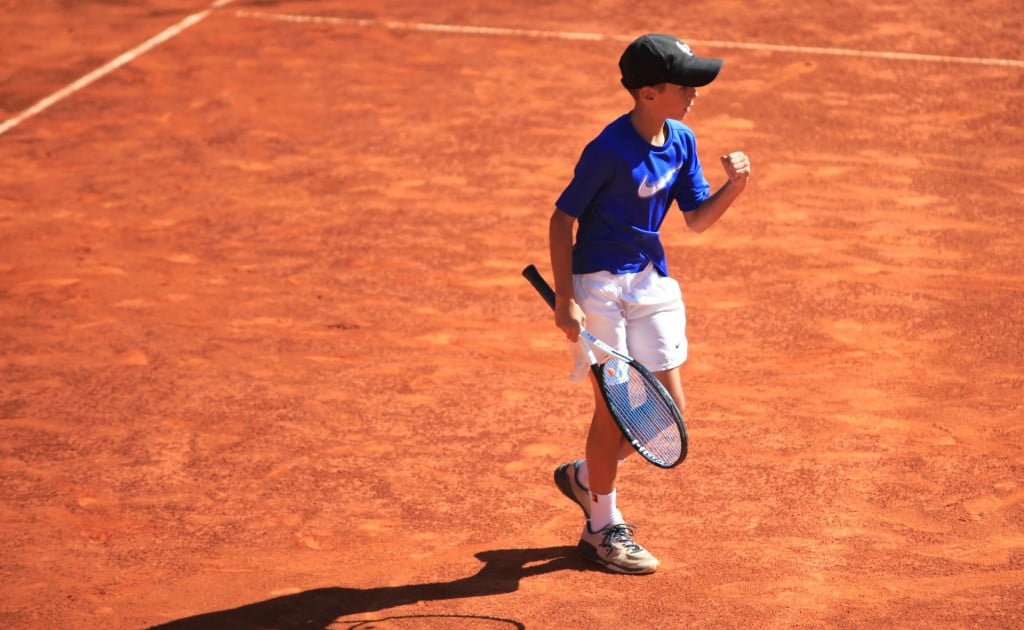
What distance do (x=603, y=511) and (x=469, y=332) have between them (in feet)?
8.06

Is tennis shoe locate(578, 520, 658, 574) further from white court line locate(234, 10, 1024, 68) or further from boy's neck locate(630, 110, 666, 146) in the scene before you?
white court line locate(234, 10, 1024, 68)

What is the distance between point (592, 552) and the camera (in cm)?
545

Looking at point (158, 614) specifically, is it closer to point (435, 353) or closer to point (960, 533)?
point (435, 353)

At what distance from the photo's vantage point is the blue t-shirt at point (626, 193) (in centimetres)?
487

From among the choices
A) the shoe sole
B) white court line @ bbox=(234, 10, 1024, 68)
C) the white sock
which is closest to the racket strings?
the white sock

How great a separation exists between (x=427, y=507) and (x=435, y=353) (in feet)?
5.33

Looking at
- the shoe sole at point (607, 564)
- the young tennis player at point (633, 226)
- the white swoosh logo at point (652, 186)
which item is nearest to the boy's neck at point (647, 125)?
the young tennis player at point (633, 226)

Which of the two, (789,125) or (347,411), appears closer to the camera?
(347,411)

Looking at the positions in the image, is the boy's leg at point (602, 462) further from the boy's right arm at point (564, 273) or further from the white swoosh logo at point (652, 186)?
the white swoosh logo at point (652, 186)

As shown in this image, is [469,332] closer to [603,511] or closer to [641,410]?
[603,511]

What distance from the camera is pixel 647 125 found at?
4910 mm

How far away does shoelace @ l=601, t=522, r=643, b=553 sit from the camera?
537 centimetres

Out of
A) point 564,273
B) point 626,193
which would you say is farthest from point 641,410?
point 626,193

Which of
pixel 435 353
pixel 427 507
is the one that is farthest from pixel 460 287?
pixel 427 507
